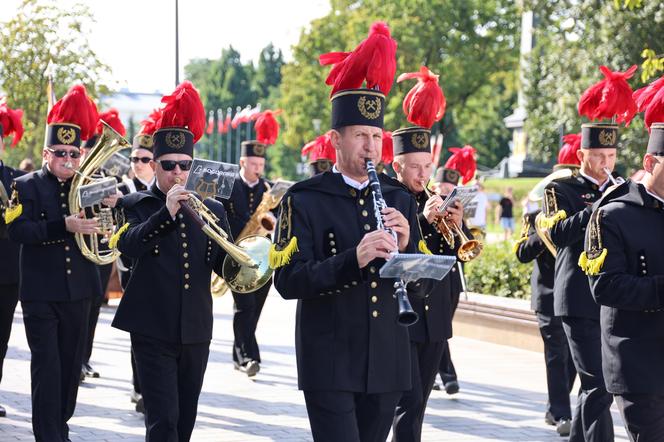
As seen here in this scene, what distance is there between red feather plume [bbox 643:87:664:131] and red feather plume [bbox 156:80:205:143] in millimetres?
2773

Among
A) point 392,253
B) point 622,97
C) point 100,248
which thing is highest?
point 622,97

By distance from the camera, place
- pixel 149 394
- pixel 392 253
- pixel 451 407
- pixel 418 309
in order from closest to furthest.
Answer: pixel 392 253
pixel 149 394
pixel 418 309
pixel 451 407

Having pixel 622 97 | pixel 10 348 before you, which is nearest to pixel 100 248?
pixel 622 97

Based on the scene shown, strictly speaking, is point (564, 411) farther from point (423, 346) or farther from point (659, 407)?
point (659, 407)

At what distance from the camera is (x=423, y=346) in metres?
7.50

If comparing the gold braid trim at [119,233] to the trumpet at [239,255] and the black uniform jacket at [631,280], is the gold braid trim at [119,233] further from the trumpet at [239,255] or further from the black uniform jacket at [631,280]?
the black uniform jacket at [631,280]

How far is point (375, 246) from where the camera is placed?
15.9ft

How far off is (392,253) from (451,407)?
228 inches

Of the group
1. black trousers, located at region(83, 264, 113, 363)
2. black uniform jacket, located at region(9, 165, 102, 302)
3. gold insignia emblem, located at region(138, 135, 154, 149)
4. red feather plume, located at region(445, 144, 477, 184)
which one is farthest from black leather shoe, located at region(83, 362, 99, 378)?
red feather plume, located at region(445, 144, 477, 184)

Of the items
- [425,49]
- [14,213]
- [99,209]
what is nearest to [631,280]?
[99,209]

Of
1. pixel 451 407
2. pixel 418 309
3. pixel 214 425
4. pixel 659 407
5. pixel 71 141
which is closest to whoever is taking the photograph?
pixel 659 407

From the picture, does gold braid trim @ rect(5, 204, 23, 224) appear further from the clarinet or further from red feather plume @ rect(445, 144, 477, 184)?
red feather plume @ rect(445, 144, 477, 184)

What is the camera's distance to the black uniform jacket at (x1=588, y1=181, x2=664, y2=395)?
5.50 m

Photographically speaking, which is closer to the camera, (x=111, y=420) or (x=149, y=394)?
(x=149, y=394)
